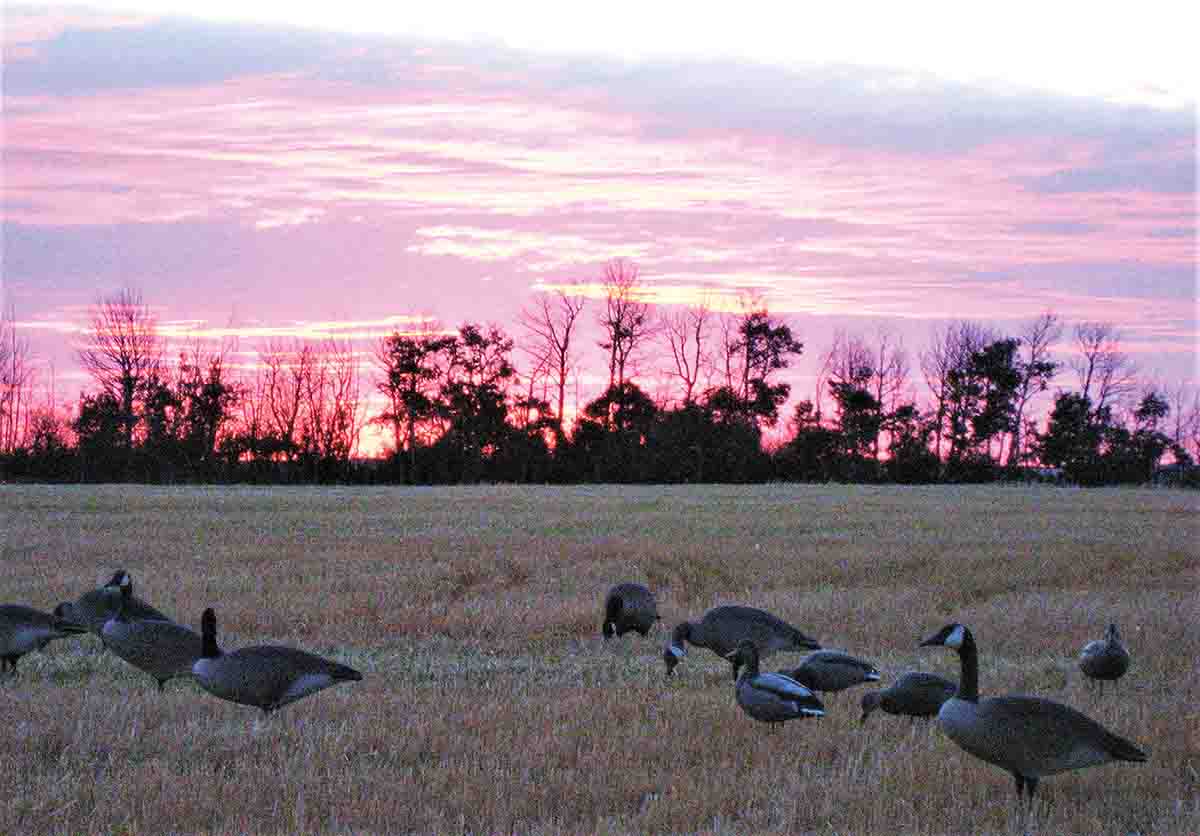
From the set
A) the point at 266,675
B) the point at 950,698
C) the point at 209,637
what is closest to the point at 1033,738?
the point at 950,698

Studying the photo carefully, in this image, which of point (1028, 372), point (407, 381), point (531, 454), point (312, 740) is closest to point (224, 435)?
point (407, 381)

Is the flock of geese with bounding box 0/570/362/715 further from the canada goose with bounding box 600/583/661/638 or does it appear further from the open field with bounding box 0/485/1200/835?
the canada goose with bounding box 600/583/661/638

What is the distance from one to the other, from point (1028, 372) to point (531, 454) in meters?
31.3

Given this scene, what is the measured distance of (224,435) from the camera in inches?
Answer: 2616

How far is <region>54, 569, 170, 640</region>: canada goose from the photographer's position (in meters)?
13.1

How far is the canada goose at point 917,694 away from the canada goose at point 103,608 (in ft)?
24.5

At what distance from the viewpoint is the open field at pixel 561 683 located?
24.6 ft

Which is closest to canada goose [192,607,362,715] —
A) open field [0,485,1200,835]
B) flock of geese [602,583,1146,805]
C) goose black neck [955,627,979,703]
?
open field [0,485,1200,835]

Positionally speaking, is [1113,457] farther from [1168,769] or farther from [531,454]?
[1168,769]

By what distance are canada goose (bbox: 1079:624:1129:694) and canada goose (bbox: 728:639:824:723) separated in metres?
3.44

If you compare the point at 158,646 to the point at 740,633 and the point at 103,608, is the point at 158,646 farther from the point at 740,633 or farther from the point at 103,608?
A: the point at 740,633

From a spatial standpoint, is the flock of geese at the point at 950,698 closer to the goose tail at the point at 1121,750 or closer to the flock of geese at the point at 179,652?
the goose tail at the point at 1121,750

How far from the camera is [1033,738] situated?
767 centimetres

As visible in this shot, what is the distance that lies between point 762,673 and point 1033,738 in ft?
8.82
